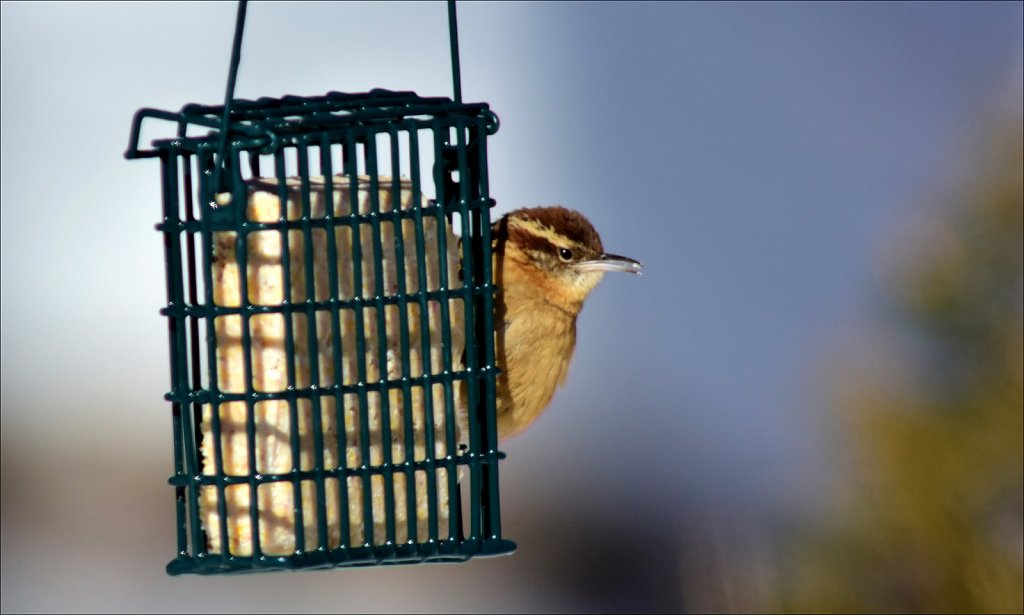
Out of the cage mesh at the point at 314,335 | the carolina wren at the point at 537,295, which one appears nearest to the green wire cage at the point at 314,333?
the cage mesh at the point at 314,335

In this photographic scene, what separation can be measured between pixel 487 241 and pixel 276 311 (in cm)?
66

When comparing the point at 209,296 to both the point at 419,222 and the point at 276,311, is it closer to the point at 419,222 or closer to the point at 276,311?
the point at 276,311

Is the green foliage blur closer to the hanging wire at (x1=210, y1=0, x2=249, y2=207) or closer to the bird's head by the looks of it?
the bird's head

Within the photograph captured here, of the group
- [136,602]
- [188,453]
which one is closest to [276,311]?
[188,453]

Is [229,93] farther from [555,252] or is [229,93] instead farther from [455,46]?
[555,252]

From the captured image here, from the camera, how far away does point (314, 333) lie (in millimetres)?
3334

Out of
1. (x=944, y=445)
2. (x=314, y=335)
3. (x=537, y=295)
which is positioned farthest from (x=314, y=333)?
(x=944, y=445)

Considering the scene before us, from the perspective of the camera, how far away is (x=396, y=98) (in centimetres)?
360

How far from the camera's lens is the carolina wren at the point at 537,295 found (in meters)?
4.11

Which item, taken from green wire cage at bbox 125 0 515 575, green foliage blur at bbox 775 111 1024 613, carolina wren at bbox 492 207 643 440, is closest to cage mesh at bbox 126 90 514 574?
green wire cage at bbox 125 0 515 575

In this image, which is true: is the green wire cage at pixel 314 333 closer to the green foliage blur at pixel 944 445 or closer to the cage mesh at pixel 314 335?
the cage mesh at pixel 314 335

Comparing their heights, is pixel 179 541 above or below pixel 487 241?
below

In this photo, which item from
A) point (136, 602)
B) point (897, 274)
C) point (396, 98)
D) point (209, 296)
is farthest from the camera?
point (136, 602)

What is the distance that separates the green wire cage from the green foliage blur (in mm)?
2890
